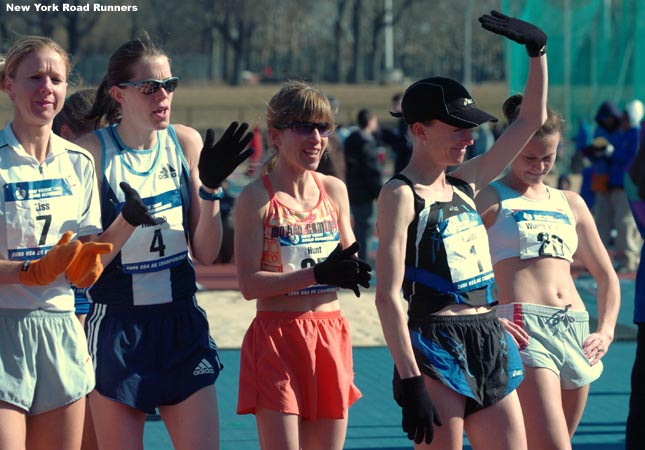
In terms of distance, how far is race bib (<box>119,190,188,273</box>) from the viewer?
393cm

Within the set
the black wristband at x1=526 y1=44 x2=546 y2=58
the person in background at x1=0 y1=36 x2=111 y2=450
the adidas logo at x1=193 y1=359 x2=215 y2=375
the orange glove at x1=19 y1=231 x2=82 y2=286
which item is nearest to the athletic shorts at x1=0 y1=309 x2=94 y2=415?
the person in background at x1=0 y1=36 x2=111 y2=450

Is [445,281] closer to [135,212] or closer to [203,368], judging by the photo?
[203,368]

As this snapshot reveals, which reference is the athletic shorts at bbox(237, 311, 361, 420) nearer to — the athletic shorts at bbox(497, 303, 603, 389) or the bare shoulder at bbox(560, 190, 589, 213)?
the athletic shorts at bbox(497, 303, 603, 389)

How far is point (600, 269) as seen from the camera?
15.3 feet

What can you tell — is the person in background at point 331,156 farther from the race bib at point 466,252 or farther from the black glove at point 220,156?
the race bib at point 466,252

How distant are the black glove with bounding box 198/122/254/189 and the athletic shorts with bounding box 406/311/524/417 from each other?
84 cm

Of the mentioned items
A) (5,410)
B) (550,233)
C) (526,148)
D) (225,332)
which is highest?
(526,148)

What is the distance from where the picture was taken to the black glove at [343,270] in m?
3.69

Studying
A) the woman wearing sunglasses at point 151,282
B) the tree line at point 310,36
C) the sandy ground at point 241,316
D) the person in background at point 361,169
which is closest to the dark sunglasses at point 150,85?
the woman wearing sunglasses at point 151,282

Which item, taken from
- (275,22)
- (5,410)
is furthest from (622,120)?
(275,22)

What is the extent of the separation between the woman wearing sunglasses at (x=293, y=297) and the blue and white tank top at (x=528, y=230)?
789 mm

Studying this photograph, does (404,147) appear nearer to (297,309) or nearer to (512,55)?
(512,55)

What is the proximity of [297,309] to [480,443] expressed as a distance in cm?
79

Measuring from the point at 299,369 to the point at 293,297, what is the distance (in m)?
0.26
